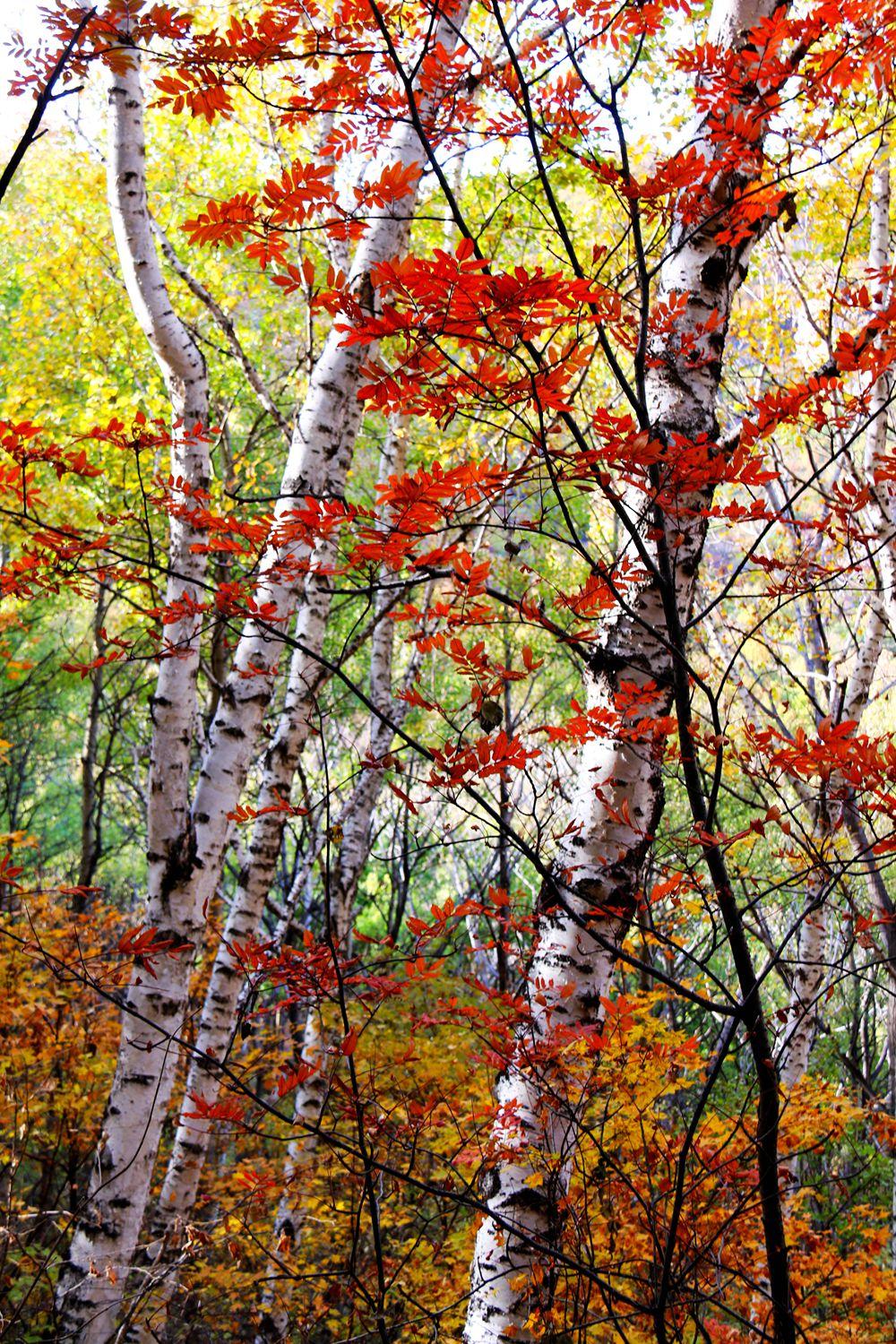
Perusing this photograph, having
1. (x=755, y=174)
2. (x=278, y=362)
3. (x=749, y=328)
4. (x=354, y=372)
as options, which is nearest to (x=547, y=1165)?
(x=755, y=174)

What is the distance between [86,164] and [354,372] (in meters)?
8.44

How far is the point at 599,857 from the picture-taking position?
2135 millimetres

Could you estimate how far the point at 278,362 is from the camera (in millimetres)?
10711

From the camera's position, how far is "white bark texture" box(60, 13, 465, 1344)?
2.83 m

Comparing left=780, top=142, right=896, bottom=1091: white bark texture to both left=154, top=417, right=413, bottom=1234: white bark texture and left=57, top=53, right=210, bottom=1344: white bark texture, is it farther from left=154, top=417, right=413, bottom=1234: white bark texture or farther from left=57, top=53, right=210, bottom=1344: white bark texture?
left=57, top=53, right=210, bottom=1344: white bark texture

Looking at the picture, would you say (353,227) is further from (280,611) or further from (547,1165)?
(547,1165)

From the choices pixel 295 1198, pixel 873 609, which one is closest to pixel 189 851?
pixel 295 1198

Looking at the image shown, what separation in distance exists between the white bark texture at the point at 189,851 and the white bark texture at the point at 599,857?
2.92ft

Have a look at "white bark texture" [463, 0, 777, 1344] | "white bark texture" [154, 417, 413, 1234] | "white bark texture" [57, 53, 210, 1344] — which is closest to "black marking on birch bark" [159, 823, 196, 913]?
"white bark texture" [57, 53, 210, 1344]

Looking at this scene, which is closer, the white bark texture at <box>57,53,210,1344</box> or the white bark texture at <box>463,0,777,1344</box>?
the white bark texture at <box>463,0,777,1344</box>

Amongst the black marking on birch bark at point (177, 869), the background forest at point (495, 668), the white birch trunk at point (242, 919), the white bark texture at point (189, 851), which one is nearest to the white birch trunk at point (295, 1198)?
the background forest at point (495, 668)

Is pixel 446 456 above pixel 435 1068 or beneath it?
above

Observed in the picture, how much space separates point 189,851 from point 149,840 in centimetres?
14

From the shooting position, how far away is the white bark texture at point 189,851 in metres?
2.83
